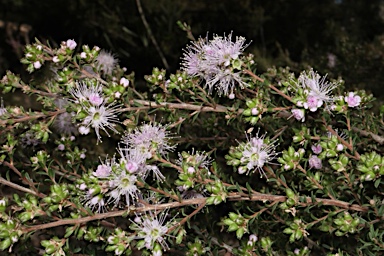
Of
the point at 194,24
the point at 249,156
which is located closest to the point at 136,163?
the point at 249,156

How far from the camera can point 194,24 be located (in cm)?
410

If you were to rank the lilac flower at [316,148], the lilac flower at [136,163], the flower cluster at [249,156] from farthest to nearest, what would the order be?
the lilac flower at [316,148], the flower cluster at [249,156], the lilac flower at [136,163]

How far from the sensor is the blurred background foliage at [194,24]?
357 centimetres

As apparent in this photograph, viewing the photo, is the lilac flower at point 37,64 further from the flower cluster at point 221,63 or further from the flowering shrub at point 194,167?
the flower cluster at point 221,63

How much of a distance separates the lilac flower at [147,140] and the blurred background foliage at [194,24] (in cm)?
170

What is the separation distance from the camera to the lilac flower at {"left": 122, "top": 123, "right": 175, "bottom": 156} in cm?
142

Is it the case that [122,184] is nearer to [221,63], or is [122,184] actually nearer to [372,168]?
[221,63]

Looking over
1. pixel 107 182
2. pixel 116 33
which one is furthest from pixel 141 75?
pixel 107 182

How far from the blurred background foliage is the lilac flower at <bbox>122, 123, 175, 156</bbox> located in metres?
1.70

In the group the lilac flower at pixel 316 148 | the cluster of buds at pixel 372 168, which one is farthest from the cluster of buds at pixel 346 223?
the lilac flower at pixel 316 148

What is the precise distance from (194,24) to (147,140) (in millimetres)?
2756

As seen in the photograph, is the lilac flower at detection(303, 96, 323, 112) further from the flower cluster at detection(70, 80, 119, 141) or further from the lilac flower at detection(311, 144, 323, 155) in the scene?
the flower cluster at detection(70, 80, 119, 141)

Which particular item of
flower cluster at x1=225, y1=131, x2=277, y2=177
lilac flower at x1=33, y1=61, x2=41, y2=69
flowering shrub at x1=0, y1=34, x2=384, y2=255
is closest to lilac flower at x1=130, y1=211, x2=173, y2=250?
flowering shrub at x1=0, y1=34, x2=384, y2=255

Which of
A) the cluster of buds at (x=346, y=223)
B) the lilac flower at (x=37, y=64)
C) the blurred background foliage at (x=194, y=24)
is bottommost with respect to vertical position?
the blurred background foliage at (x=194, y=24)
